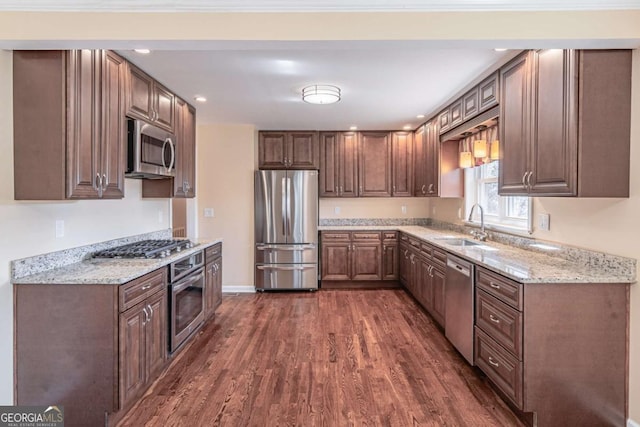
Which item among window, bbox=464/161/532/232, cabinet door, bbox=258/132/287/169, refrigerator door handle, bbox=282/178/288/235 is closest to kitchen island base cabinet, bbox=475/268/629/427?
window, bbox=464/161/532/232

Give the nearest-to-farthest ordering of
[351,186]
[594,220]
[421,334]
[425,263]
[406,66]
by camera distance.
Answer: [594,220]
[406,66]
[421,334]
[425,263]
[351,186]

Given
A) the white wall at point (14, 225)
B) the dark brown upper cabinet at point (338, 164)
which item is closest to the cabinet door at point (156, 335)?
the white wall at point (14, 225)

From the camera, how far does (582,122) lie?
197 centimetres

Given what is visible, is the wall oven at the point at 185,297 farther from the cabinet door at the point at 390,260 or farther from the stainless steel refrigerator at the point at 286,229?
the cabinet door at the point at 390,260

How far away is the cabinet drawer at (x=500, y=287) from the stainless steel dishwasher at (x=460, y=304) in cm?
14

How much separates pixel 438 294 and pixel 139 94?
10.7 feet

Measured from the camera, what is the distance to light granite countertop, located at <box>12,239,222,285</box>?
199 centimetres

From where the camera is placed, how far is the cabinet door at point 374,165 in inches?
211

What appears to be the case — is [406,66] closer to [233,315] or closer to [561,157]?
[561,157]

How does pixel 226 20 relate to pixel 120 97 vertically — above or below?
above

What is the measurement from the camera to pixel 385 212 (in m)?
5.67

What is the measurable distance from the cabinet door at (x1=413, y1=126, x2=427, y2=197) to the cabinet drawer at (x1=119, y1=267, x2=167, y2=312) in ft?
11.6

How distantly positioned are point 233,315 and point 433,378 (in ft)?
7.69

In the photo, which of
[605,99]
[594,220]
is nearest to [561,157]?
[605,99]
